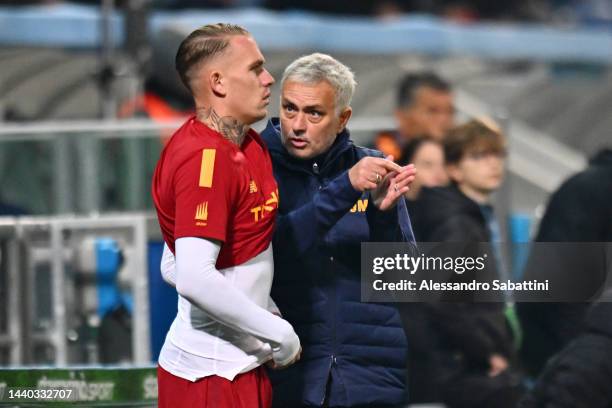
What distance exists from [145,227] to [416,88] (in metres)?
1.69

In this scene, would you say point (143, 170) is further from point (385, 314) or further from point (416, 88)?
point (385, 314)

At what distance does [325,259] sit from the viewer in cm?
386

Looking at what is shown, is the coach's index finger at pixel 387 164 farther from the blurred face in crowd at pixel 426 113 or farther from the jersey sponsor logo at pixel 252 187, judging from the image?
the blurred face in crowd at pixel 426 113

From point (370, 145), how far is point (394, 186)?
10.2 feet

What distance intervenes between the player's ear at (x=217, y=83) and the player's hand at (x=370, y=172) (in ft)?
1.24

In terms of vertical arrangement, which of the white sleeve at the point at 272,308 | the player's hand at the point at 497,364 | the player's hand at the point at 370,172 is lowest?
the player's hand at the point at 497,364

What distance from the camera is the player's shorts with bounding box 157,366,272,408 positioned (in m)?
3.50

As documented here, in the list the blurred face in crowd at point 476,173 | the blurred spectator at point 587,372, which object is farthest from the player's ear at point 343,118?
the blurred face in crowd at point 476,173

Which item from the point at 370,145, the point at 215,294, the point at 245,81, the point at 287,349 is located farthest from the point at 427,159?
the point at 215,294

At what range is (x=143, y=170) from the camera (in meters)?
7.18

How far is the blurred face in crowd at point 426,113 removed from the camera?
6.83 metres

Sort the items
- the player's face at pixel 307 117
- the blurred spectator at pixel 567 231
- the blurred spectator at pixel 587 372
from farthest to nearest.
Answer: the blurred spectator at pixel 567 231, the blurred spectator at pixel 587 372, the player's face at pixel 307 117

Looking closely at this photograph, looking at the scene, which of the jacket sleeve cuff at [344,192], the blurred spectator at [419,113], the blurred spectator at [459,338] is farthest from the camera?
the blurred spectator at [419,113]

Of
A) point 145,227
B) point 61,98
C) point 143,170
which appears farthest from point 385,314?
point 61,98
